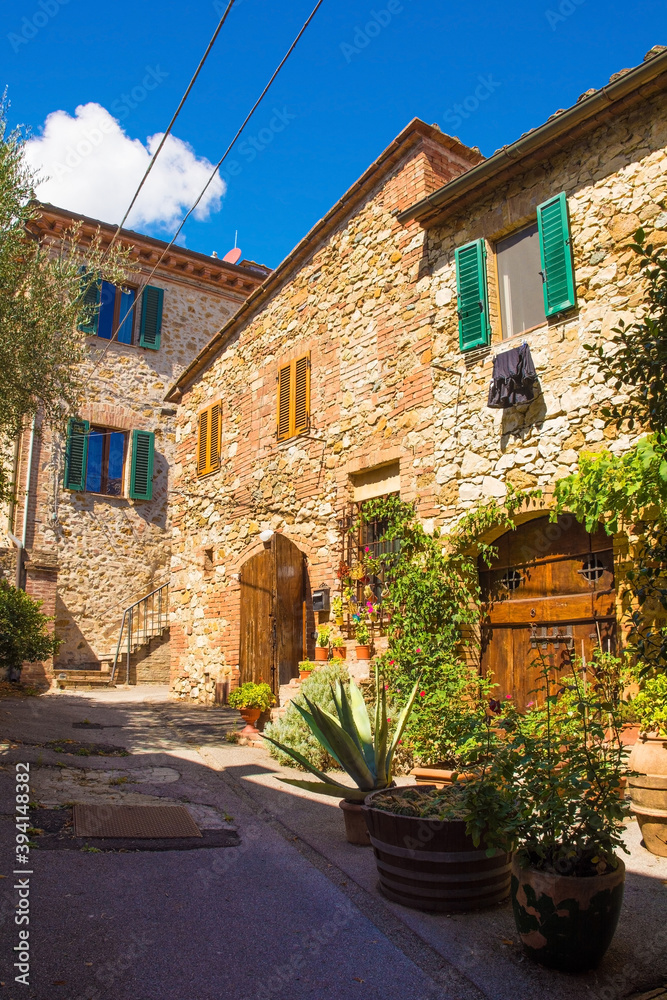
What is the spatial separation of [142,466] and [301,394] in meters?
7.38

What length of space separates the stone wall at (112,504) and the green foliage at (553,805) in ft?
44.6

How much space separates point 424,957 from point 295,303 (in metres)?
9.97

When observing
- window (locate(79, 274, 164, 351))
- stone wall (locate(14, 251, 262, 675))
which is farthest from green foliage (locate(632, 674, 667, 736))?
window (locate(79, 274, 164, 351))

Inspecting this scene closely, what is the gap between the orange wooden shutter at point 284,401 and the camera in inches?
448

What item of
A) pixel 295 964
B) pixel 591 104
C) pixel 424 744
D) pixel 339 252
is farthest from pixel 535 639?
pixel 339 252

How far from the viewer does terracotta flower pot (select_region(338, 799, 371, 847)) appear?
504 cm

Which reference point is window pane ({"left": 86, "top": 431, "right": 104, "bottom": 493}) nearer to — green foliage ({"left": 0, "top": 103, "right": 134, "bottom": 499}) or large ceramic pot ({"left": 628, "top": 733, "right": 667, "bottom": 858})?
green foliage ({"left": 0, "top": 103, "right": 134, "bottom": 499})

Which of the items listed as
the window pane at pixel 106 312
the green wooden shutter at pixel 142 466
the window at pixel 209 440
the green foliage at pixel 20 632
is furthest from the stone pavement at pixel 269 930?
the window pane at pixel 106 312

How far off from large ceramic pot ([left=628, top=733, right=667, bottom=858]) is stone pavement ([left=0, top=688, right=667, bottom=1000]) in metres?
0.12

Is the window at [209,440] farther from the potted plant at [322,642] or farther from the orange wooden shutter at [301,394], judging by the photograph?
the potted plant at [322,642]

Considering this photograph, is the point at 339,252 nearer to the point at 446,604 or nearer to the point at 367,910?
the point at 446,604

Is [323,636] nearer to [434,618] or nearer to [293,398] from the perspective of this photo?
[434,618]

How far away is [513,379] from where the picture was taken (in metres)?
7.44

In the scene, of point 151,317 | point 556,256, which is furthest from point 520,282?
point 151,317
